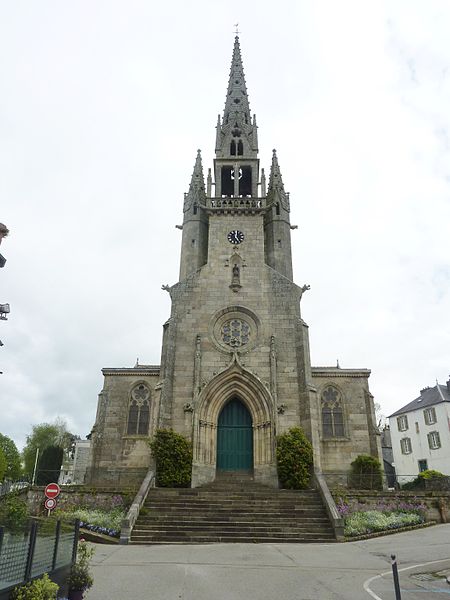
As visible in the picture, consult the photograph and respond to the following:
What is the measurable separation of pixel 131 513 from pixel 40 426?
57661 mm

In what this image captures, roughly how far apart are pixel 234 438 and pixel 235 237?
11773 mm

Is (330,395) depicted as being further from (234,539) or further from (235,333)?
(234,539)

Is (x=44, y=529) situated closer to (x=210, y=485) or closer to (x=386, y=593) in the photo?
(x=386, y=593)

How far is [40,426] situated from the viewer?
6581 cm

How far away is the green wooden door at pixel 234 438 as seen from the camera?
2120 cm

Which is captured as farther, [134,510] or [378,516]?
[378,516]

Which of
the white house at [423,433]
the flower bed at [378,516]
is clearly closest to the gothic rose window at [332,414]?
the flower bed at [378,516]

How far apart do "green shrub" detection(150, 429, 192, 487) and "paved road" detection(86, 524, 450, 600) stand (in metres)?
5.82

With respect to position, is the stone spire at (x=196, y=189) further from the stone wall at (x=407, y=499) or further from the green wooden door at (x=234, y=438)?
the stone wall at (x=407, y=499)

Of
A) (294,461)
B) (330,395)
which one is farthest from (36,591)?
(330,395)

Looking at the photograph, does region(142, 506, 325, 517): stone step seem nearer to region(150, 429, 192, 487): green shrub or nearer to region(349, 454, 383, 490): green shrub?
region(150, 429, 192, 487): green shrub

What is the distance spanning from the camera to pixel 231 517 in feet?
51.7

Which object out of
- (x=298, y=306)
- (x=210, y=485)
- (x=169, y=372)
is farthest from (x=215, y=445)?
(x=298, y=306)

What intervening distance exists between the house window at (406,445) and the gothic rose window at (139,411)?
89.4 ft
